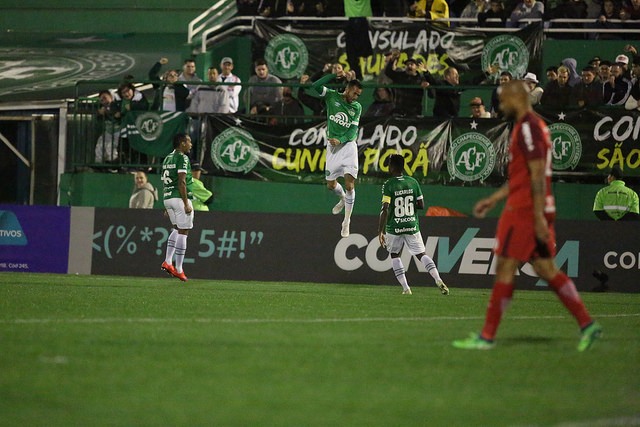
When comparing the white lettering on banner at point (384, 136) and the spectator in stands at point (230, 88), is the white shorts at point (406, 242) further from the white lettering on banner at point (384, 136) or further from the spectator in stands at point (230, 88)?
the spectator in stands at point (230, 88)

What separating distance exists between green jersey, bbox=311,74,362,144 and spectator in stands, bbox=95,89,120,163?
604cm

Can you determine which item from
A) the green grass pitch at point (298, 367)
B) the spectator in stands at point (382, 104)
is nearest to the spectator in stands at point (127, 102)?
the spectator in stands at point (382, 104)

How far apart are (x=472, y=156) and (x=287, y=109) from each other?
13.5 ft

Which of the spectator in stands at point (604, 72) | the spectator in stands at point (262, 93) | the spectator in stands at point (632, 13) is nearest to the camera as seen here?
the spectator in stands at point (604, 72)

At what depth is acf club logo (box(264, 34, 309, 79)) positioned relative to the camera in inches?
910

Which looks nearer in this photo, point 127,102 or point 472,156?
point 472,156

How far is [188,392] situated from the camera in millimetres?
5941

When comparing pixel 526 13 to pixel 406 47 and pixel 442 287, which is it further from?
pixel 442 287

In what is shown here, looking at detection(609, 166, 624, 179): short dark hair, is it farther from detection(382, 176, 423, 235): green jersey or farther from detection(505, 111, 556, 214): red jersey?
detection(505, 111, 556, 214): red jersey

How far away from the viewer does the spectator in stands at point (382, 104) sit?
2084 cm

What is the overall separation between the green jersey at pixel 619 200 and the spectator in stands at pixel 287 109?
6503mm

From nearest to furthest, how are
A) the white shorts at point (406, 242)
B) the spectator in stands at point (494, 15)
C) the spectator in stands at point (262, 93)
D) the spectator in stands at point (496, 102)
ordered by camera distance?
1. the white shorts at point (406, 242)
2. the spectator in stands at point (496, 102)
3. the spectator in stands at point (262, 93)
4. the spectator in stands at point (494, 15)

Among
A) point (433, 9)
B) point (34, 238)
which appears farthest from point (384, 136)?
point (34, 238)

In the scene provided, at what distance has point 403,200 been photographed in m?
15.7
